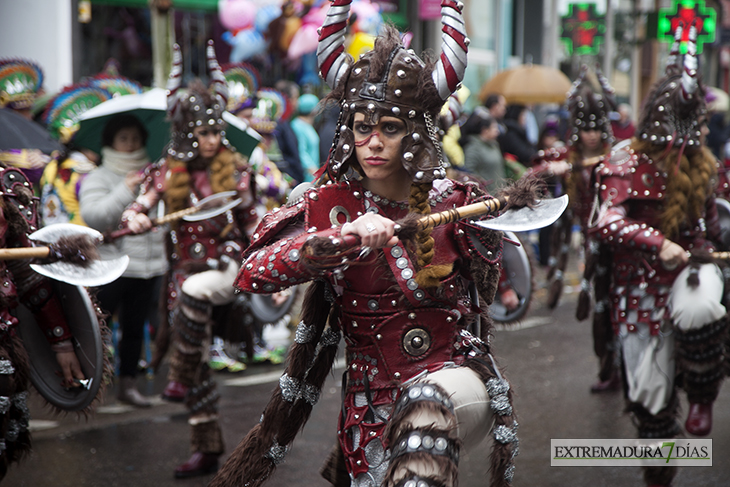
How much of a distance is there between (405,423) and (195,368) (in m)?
2.45

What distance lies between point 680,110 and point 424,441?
290cm

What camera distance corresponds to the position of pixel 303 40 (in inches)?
432

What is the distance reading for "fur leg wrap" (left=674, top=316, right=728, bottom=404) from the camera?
438 cm

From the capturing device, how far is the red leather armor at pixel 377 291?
282 centimetres

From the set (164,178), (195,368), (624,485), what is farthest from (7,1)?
(624,485)

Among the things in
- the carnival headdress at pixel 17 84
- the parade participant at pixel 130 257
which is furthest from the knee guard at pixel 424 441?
the carnival headdress at pixel 17 84

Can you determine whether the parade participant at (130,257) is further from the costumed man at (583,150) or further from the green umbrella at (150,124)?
the costumed man at (583,150)

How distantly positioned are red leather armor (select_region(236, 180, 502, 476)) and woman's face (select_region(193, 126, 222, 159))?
81.5 inches

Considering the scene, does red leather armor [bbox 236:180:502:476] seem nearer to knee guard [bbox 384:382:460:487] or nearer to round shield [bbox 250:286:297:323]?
knee guard [bbox 384:382:460:487]

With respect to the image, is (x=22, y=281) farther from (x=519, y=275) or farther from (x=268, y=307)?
(x=519, y=275)

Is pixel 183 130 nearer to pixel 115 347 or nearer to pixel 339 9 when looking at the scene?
pixel 339 9

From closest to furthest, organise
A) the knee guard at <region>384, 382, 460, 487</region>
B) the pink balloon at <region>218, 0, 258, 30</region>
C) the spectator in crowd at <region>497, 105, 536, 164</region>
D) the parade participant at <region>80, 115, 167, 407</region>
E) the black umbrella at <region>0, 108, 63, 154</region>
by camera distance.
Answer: the knee guard at <region>384, 382, 460, 487</region>
the parade participant at <region>80, 115, 167, 407</region>
the black umbrella at <region>0, 108, 63, 154</region>
the pink balloon at <region>218, 0, 258, 30</region>
the spectator in crowd at <region>497, 105, 536, 164</region>

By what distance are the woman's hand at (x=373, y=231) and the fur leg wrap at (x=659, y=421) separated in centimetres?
263

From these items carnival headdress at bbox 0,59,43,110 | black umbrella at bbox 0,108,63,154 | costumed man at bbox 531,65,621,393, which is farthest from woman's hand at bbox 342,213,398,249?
carnival headdress at bbox 0,59,43,110
